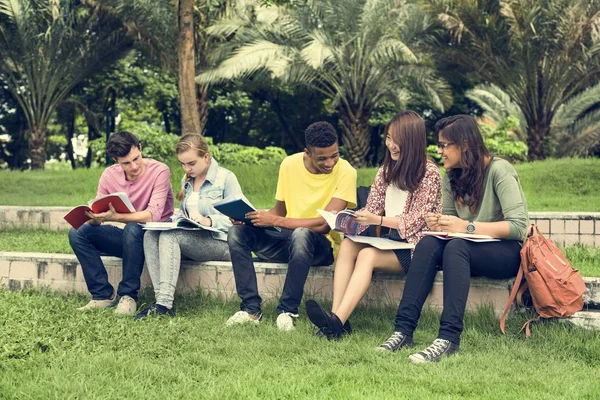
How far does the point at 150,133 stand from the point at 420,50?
6.37 metres

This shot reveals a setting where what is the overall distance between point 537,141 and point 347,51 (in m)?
4.20

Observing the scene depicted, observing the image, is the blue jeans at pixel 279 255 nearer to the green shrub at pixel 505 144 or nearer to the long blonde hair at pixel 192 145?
the long blonde hair at pixel 192 145

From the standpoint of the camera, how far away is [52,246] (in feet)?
30.5

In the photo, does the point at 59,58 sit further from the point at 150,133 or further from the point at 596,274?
the point at 596,274

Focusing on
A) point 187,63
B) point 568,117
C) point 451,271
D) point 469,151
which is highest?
point 187,63

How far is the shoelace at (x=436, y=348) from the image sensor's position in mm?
4879

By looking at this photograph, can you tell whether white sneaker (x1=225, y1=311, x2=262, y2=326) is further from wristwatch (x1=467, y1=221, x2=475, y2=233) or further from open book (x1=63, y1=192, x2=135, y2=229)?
wristwatch (x1=467, y1=221, x2=475, y2=233)

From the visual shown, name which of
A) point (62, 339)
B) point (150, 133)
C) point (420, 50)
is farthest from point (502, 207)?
point (150, 133)

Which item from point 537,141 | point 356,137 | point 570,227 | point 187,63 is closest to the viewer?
point 570,227

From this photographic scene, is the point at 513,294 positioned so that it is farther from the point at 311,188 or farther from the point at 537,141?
the point at 537,141

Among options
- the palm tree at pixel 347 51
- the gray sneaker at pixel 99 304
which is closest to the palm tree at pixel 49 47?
the palm tree at pixel 347 51

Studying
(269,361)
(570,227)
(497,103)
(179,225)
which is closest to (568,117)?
(497,103)

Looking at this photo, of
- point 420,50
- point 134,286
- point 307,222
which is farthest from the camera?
point 420,50

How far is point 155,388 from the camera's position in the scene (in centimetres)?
446
